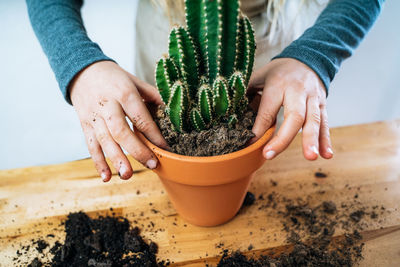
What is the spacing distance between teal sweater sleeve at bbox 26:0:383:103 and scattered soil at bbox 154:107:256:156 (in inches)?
10.0

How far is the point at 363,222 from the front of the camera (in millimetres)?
850

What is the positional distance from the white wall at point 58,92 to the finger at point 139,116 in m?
1.00

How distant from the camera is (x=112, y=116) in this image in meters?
0.69

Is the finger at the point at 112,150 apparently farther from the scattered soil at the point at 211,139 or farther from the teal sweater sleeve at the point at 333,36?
the teal sweater sleeve at the point at 333,36

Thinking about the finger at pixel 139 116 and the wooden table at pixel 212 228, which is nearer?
the finger at pixel 139 116

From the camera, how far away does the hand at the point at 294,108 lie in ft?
2.22

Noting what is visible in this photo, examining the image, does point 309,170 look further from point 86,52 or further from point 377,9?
point 86,52

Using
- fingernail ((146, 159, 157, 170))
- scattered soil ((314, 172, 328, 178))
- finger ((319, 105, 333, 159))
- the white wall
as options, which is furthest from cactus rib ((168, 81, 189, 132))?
the white wall

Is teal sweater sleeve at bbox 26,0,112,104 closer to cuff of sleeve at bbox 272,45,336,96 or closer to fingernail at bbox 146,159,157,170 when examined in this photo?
fingernail at bbox 146,159,157,170

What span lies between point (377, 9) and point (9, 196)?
1.30m

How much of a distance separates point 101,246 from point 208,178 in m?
0.37

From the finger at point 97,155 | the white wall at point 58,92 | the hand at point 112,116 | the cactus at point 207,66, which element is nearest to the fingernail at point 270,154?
the cactus at point 207,66

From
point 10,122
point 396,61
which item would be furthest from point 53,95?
point 396,61

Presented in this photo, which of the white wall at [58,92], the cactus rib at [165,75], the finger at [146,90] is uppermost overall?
the cactus rib at [165,75]
